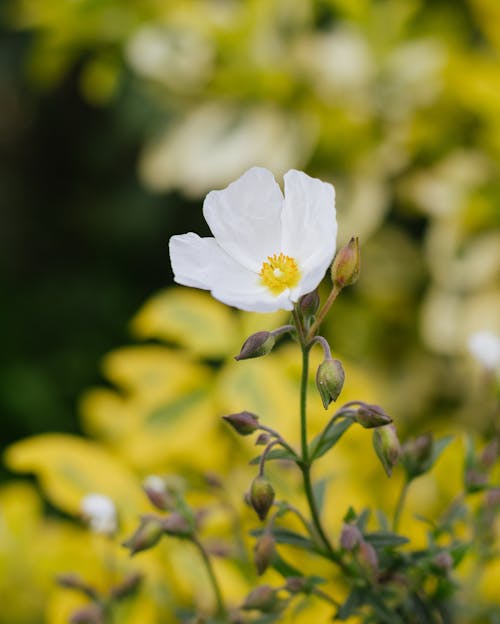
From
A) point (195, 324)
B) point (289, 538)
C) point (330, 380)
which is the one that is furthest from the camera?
point (195, 324)

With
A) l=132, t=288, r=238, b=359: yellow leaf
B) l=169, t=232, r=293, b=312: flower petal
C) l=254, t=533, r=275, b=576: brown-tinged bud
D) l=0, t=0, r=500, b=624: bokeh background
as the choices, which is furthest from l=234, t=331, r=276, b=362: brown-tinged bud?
l=0, t=0, r=500, b=624: bokeh background

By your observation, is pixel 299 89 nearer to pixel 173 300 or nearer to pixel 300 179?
pixel 173 300

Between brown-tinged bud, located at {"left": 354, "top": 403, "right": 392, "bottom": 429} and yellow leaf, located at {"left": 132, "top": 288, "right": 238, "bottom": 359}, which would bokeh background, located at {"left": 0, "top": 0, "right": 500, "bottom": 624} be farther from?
brown-tinged bud, located at {"left": 354, "top": 403, "right": 392, "bottom": 429}

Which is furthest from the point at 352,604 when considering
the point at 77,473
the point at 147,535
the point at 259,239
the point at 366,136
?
the point at 366,136

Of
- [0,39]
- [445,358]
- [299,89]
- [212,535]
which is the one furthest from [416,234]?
[0,39]

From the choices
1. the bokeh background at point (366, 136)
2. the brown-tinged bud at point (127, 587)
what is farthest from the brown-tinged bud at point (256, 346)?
the bokeh background at point (366, 136)

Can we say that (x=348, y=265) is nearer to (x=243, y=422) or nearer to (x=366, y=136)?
(x=243, y=422)

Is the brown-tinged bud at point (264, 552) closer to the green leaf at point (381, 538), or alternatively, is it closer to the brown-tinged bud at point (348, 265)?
the green leaf at point (381, 538)
